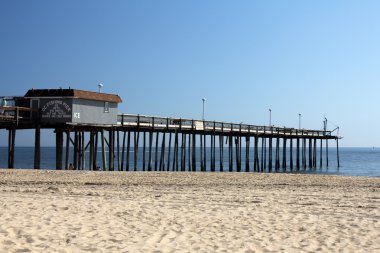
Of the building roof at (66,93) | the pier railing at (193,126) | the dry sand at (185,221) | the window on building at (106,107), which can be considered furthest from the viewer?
the pier railing at (193,126)

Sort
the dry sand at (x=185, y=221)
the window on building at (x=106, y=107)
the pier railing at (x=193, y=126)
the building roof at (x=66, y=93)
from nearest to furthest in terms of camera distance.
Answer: the dry sand at (x=185, y=221)
the building roof at (x=66, y=93)
the window on building at (x=106, y=107)
the pier railing at (x=193, y=126)

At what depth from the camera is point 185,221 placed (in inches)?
371

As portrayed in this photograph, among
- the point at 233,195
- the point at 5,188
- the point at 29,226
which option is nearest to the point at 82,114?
the point at 5,188

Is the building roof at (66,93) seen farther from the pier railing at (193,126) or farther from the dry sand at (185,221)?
the dry sand at (185,221)

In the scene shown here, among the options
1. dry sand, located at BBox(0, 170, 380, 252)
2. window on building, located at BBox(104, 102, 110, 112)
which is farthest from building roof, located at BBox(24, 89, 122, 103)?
dry sand, located at BBox(0, 170, 380, 252)

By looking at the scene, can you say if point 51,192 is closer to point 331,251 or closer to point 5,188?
point 5,188

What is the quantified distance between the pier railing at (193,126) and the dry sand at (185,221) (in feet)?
50.0

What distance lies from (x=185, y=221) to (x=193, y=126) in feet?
83.4

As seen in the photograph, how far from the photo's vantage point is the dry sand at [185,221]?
755cm

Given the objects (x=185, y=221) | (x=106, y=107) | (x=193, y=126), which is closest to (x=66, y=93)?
(x=106, y=107)

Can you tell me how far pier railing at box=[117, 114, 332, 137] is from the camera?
29516mm

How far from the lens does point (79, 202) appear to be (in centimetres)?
1143

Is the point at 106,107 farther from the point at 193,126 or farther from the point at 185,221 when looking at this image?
the point at 185,221

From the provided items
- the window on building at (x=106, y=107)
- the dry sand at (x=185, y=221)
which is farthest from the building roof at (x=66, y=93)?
the dry sand at (x=185, y=221)
